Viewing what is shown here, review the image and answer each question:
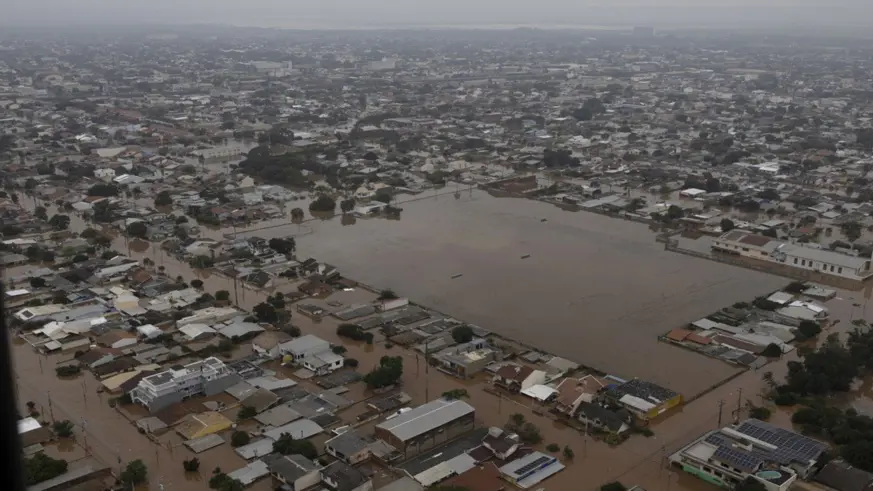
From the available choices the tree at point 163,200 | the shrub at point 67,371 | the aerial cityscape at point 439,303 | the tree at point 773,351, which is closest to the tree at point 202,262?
the aerial cityscape at point 439,303

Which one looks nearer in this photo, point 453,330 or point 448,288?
point 453,330

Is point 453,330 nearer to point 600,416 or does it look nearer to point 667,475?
point 600,416

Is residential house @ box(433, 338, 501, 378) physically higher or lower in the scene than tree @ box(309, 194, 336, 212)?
lower

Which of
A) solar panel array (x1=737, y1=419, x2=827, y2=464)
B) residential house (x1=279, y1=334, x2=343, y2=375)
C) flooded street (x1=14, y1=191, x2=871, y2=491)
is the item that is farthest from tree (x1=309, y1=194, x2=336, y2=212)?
solar panel array (x1=737, y1=419, x2=827, y2=464)

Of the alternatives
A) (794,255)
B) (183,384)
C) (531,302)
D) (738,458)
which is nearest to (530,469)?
(738,458)

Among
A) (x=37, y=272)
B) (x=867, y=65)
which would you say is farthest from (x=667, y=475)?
(x=867, y=65)

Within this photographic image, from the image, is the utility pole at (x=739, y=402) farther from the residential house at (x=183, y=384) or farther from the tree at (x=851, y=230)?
the tree at (x=851, y=230)

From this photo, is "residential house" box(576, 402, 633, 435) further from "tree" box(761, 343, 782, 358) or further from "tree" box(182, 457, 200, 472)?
"tree" box(182, 457, 200, 472)
